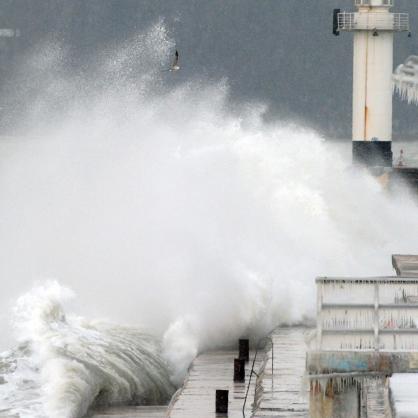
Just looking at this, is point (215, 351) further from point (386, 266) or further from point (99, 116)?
point (99, 116)

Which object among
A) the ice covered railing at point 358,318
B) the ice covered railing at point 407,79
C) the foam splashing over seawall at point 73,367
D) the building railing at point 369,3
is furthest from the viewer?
the ice covered railing at point 407,79

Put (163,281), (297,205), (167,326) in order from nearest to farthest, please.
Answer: (167,326)
(163,281)
(297,205)

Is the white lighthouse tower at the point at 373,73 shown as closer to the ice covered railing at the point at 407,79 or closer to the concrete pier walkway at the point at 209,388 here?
the ice covered railing at the point at 407,79

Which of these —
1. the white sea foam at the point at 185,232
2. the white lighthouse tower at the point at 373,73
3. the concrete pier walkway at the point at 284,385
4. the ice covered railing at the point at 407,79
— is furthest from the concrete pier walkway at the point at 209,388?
the ice covered railing at the point at 407,79

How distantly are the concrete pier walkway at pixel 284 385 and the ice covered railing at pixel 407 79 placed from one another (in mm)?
26027

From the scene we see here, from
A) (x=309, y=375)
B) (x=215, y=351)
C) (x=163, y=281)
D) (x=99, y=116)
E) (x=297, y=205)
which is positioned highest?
(x=99, y=116)

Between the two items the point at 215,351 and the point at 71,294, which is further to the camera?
the point at 71,294

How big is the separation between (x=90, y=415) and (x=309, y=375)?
478 centimetres

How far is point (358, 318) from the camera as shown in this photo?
11.5 meters

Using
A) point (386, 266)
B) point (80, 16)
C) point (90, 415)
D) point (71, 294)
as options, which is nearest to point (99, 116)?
point (386, 266)

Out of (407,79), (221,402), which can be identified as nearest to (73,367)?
(221,402)

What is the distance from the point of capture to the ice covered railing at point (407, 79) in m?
42.8

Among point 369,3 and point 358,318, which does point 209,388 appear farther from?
point 369,3

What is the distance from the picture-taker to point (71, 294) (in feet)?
69.4
